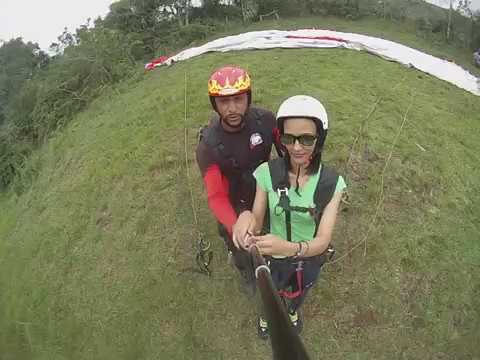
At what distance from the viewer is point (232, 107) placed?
2.59 meters

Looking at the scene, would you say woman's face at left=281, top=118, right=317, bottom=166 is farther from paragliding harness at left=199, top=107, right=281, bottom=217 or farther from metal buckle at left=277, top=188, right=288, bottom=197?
paragliding harness at left=199, top=107, right=281, bottom=217

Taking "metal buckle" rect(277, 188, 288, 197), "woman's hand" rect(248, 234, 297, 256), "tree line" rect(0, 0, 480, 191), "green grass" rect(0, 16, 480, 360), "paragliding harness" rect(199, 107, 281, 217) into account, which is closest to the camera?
"woman's hand" rect(248, 234, 297, 256)

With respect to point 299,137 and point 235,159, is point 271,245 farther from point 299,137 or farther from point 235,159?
point 235,159

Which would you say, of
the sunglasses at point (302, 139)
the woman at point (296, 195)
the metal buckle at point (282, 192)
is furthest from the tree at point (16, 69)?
the sunglasses at point (302, 139)

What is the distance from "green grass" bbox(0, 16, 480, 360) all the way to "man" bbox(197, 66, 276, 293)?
2.14 m

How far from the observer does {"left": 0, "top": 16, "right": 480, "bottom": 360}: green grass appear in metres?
4.27

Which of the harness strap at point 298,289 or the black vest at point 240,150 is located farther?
the harness strap at point 298,289

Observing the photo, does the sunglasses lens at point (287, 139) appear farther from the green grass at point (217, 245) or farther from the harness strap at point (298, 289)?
the green grass at point (217, 245)

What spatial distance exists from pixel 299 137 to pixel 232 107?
57 centimetres

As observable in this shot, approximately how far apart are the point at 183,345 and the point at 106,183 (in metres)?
3.34

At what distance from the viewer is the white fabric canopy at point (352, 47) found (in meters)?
9.84

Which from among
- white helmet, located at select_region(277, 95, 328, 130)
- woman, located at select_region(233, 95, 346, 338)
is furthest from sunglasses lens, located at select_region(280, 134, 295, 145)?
white helmet, located at select_region(277, 95, 328, 130)

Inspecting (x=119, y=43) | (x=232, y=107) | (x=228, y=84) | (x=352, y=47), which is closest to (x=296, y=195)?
(x=232, y=107)

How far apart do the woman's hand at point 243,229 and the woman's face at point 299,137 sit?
Answer: 431 mm
